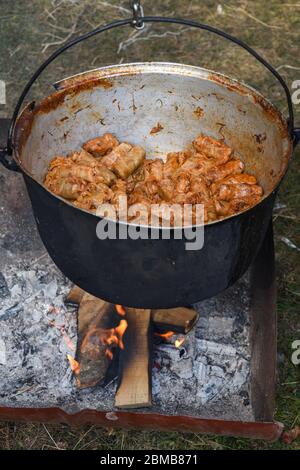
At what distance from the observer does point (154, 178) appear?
10.2ft

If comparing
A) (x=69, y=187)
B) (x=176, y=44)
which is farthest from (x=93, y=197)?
(x=176, y=44)

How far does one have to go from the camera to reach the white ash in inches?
117

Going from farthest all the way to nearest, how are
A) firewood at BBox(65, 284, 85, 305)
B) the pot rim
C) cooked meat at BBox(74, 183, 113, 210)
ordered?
firewood at BBox(65, 284, 85, 305) → cooked meat at BBox(74, 183, 113, 210) → the pot rim

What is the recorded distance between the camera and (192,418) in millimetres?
2582

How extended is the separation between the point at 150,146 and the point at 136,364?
120 cm

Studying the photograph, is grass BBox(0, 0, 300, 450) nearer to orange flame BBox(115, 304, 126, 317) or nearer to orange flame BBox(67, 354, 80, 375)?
orange flame BBox(115, 304, 126, 317)

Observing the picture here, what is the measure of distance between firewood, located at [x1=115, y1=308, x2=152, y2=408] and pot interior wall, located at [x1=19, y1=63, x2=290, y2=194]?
0.88m

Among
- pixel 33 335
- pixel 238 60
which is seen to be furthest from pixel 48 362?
pixel 238 60

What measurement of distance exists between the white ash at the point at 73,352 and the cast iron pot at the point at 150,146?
613mm

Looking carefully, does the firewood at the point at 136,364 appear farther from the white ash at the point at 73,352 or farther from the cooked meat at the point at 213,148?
the cooked meat at the point at 213,148

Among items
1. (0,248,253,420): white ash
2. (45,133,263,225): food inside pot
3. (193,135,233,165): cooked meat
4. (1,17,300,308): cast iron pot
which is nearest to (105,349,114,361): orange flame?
(0,248,253,420): white ash

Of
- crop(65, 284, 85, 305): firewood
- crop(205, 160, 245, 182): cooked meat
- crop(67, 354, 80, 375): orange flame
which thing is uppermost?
crop(205, 160, 245, 182): cooked meat

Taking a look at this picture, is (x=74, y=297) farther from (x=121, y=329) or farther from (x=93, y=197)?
(x=93, y=197)

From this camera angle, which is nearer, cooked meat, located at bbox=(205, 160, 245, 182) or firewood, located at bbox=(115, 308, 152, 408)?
firewood, located at bbox=(115, 308, 152, 408)
